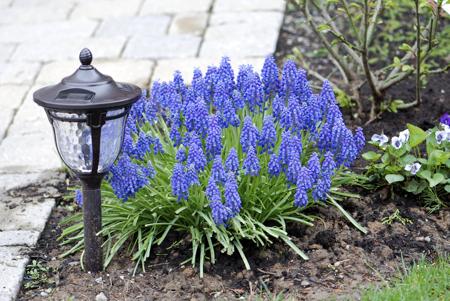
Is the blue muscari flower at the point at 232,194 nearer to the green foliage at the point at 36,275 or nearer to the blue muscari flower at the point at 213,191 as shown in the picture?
the blue muscari flower at the point at 213,191

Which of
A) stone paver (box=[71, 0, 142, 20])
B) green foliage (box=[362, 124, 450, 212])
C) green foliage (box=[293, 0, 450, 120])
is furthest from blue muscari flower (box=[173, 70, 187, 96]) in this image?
stone paver (box=[71, 0, 142, 20])

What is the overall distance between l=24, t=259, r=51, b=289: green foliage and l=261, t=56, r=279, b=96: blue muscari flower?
131 centimetres

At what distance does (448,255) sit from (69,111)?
1.71m

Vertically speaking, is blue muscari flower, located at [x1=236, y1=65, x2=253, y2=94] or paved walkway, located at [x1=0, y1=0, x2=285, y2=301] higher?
blue muscari flower, located at [x1=236, y1=65, x2=253, y2=94]

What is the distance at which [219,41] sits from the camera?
6.10 metres

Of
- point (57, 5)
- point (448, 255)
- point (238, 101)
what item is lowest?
point (57, 5)

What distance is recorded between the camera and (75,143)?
3.06m

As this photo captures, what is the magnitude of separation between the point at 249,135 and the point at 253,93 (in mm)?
293

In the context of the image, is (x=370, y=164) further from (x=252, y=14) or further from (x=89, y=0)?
(x=89, y=0)

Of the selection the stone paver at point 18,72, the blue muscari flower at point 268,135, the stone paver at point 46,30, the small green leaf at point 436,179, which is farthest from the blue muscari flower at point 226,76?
the stone paver at point 46,30

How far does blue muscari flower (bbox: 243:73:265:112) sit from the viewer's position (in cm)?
346

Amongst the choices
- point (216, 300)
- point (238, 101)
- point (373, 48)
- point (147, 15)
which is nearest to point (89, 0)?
point (147, 15)

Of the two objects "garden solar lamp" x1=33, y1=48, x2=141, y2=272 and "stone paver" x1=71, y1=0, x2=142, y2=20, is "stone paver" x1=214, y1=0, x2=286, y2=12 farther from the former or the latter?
"garden solar lamp" x1=33, y1=48, x2=141, y2=272

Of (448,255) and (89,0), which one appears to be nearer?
(448,255)
